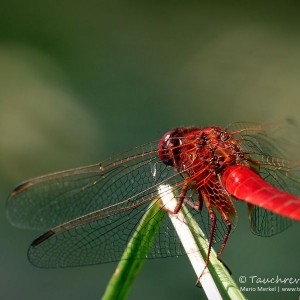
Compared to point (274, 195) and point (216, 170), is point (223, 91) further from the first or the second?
point (274, 195)

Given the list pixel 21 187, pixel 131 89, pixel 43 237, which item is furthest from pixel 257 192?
pixel 131 89

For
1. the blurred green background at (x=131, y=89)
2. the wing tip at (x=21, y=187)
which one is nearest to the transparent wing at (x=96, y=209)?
the wing tip at (x=21, y=187)

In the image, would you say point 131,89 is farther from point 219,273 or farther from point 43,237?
point 219,273

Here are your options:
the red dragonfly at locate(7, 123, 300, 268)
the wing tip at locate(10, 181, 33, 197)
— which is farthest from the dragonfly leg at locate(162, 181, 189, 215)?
the wing tip at locate(10, 181, 33, 197)

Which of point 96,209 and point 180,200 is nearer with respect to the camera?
point 180,200

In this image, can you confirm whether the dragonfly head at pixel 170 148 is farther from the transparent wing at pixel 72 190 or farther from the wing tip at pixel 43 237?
the wing tip at pixel 43 237
